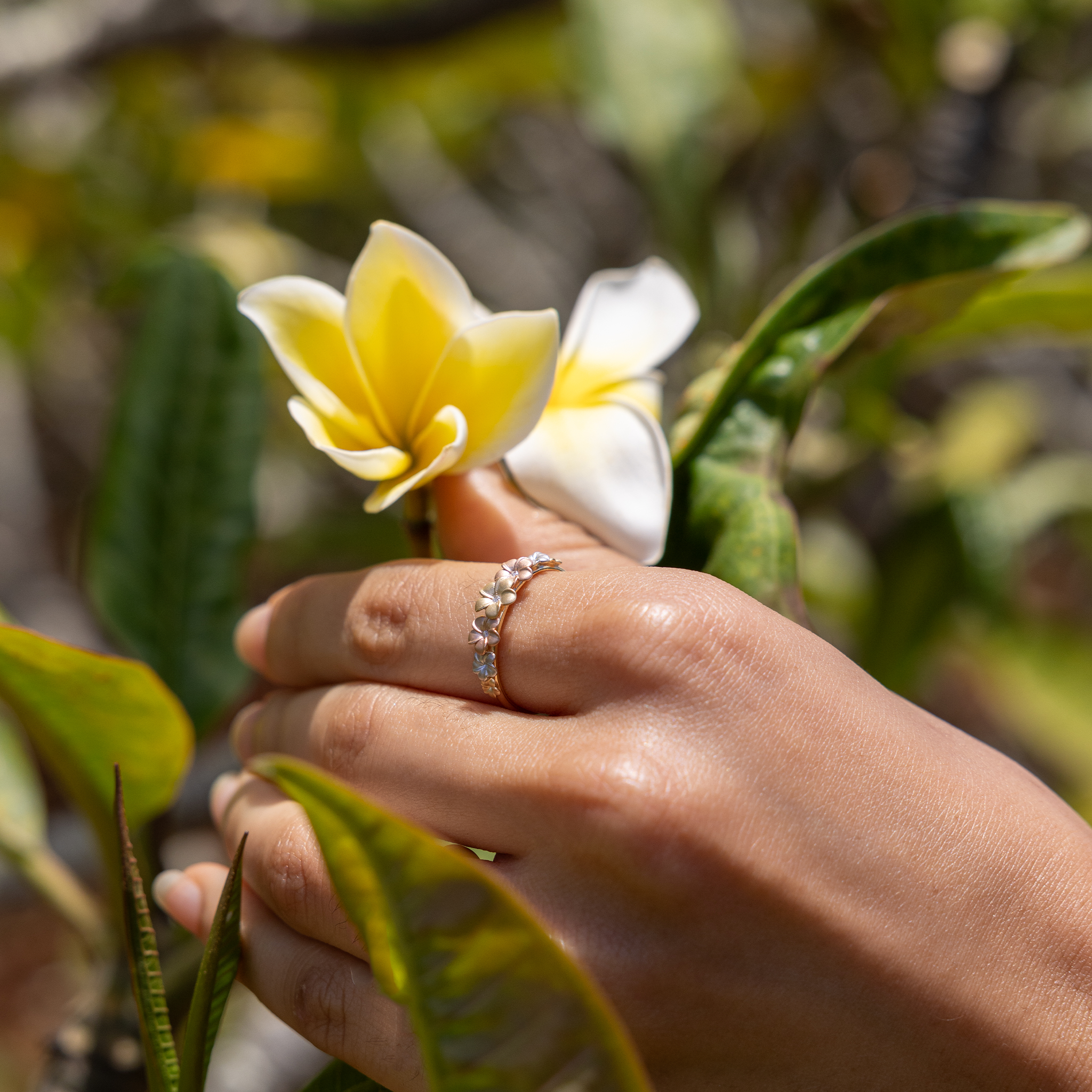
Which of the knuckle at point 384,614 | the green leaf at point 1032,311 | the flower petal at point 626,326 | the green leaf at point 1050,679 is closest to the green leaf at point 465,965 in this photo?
the knuckle at point 384,614

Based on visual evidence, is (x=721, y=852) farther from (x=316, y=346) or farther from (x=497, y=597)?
(x=316, y=346)

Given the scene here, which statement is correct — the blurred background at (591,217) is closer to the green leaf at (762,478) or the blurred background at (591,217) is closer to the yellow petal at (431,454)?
the green leaf at (762,478)

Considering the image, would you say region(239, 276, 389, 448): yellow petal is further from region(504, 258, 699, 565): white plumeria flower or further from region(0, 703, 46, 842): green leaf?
region(0, 703, 46, 842): green leaf

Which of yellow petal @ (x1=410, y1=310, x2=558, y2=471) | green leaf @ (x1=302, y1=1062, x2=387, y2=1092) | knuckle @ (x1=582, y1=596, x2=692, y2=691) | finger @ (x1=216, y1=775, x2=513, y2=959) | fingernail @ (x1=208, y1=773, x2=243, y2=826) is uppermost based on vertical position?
yellow petal @ (x1=410, y1=310, x2=558, y2=471)

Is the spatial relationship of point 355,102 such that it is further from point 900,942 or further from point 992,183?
point 900,942

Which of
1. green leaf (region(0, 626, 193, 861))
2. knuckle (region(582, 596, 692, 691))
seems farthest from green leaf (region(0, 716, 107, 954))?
knuckle (region(582, 596, 692, 691))

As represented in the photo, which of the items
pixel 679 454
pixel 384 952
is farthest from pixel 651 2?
pixel 384 952

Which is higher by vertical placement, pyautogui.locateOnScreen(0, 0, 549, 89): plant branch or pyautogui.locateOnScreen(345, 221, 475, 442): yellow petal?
pyautogui.locateOnScreen(0, 0, 549, 89): plant branch
